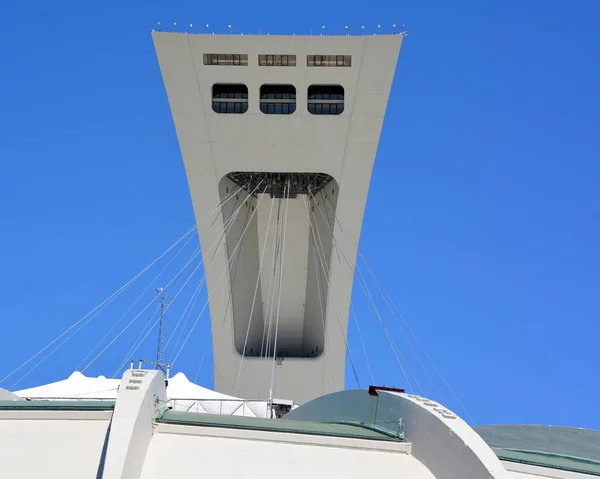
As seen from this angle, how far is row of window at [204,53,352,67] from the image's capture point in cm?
2394

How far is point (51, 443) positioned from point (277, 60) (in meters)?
18.1

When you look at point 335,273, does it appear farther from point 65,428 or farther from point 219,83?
point 65,428

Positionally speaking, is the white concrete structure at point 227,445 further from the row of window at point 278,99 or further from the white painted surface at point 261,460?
the row of window at point 278,99

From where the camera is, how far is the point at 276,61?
78.9 ft

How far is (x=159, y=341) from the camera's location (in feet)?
105

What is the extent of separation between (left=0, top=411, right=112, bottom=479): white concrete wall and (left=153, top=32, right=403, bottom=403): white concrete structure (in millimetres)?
17276

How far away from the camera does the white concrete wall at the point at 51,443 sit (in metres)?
7.16

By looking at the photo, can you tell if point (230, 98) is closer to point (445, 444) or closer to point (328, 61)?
point (328, 61)

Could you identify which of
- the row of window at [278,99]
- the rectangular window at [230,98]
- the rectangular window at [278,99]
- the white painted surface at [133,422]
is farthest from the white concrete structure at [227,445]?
the rectangular window at [230,98]

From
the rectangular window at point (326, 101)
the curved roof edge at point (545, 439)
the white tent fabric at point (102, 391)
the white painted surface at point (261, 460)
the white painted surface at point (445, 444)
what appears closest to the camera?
the white painted surface at point (445, 444)

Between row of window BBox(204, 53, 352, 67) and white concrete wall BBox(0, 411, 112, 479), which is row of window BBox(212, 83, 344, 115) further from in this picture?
white concrete wall BBox(0, 411, 112, 479)

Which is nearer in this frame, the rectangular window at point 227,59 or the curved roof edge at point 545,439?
the curved roof edge at point 545,439

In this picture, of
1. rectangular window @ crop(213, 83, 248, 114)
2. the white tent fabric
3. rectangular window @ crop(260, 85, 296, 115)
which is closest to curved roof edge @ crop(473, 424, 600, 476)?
the white tent fabric

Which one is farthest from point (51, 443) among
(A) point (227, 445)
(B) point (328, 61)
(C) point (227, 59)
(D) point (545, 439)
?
(B) point (328, 61)
